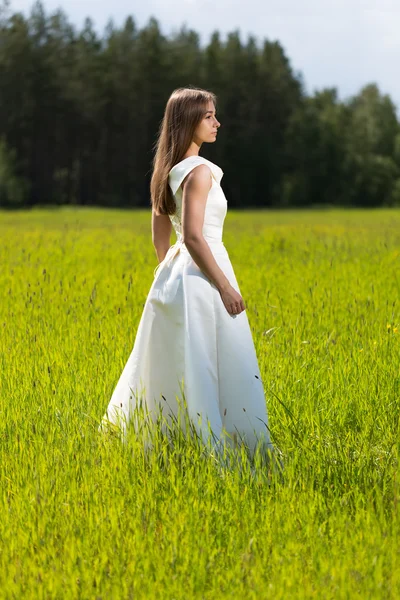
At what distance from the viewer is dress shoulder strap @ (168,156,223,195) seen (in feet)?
13.7

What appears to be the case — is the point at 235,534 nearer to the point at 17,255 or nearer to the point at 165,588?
the point at 165,588

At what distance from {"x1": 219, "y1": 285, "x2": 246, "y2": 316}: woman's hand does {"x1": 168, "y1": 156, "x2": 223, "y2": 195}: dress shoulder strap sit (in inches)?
22.1

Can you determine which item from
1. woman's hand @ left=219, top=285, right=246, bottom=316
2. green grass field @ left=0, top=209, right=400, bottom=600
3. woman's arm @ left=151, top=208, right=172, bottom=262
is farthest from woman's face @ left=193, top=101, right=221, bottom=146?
green grass field @ left=0, top=209, right=400, bottom=600

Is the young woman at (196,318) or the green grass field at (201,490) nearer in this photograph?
the green grass field at (201,490)

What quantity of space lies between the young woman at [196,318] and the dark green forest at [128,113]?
62657 mm

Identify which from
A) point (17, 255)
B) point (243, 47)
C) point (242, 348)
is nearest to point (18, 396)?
point (242, 348)

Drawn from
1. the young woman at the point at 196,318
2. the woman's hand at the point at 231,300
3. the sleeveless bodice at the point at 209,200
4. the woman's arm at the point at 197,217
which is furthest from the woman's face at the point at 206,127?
the woman's hand at the point at 231,300

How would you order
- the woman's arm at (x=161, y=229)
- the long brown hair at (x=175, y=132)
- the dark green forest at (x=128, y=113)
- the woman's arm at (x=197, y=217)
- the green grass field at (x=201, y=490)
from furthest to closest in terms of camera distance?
the dark green forest at (x=128, y=113) → the woman's arm at (x=161, y=229) → the long brown hair at (x=175, y=132) → the woman's arm at (x=197, y=217) → the green grass field at (x=201, y=490)

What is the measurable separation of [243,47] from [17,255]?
71.1 metres

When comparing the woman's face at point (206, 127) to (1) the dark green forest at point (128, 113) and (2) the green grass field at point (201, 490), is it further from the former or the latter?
(1) the dark green forest at point (128, 113)

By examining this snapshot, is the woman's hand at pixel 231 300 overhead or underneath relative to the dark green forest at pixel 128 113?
underneath

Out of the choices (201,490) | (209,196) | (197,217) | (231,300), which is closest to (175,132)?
(209,196)

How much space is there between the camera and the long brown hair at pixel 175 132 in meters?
4.29

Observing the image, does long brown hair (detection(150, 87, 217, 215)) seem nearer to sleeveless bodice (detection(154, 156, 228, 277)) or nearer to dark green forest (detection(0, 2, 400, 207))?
sleeveless bodice (detection(154, 156, 228, 277))
